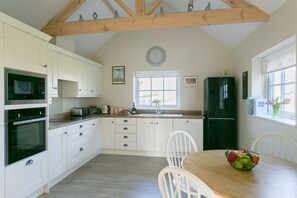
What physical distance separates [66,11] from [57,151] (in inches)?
85.8

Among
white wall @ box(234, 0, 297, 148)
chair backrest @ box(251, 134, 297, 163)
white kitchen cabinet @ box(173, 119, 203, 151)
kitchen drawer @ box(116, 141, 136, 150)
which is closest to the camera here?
chair backrest @ box(251, 134, 297, 163)

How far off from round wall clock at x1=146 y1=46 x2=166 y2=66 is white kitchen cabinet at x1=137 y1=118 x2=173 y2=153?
4.44 ft

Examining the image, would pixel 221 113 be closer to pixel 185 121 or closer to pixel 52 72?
pixel 185 121

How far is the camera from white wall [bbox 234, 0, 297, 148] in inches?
75.7

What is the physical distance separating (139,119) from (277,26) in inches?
104

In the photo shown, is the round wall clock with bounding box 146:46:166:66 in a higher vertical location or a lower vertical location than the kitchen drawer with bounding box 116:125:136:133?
higher

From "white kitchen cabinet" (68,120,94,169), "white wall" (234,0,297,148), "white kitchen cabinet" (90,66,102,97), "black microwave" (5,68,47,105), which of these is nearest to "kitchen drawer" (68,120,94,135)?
"white kitchen cabinet" (68,120,94,169)

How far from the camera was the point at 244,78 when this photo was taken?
10.5 ft

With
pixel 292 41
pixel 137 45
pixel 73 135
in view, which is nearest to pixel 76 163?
pixel 73 135

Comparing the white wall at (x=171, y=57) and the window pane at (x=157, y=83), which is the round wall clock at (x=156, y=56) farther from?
the window pane at (x=157, y=83)

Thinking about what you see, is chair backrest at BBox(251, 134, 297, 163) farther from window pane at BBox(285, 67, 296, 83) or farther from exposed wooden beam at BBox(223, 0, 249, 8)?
exposed wooden beam at BBox(223, 0, 249, 8)

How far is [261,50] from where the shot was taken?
8.53 feet

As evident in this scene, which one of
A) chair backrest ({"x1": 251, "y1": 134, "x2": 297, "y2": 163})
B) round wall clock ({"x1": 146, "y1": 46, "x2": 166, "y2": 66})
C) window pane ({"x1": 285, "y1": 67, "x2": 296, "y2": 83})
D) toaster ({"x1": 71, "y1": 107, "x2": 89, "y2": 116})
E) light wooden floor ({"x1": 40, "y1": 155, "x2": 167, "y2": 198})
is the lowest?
light wooden floor ({"x1": 40, "y1": 155, "x2": 167, "y2": 198})

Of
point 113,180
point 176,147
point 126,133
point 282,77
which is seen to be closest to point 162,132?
point 126,133
